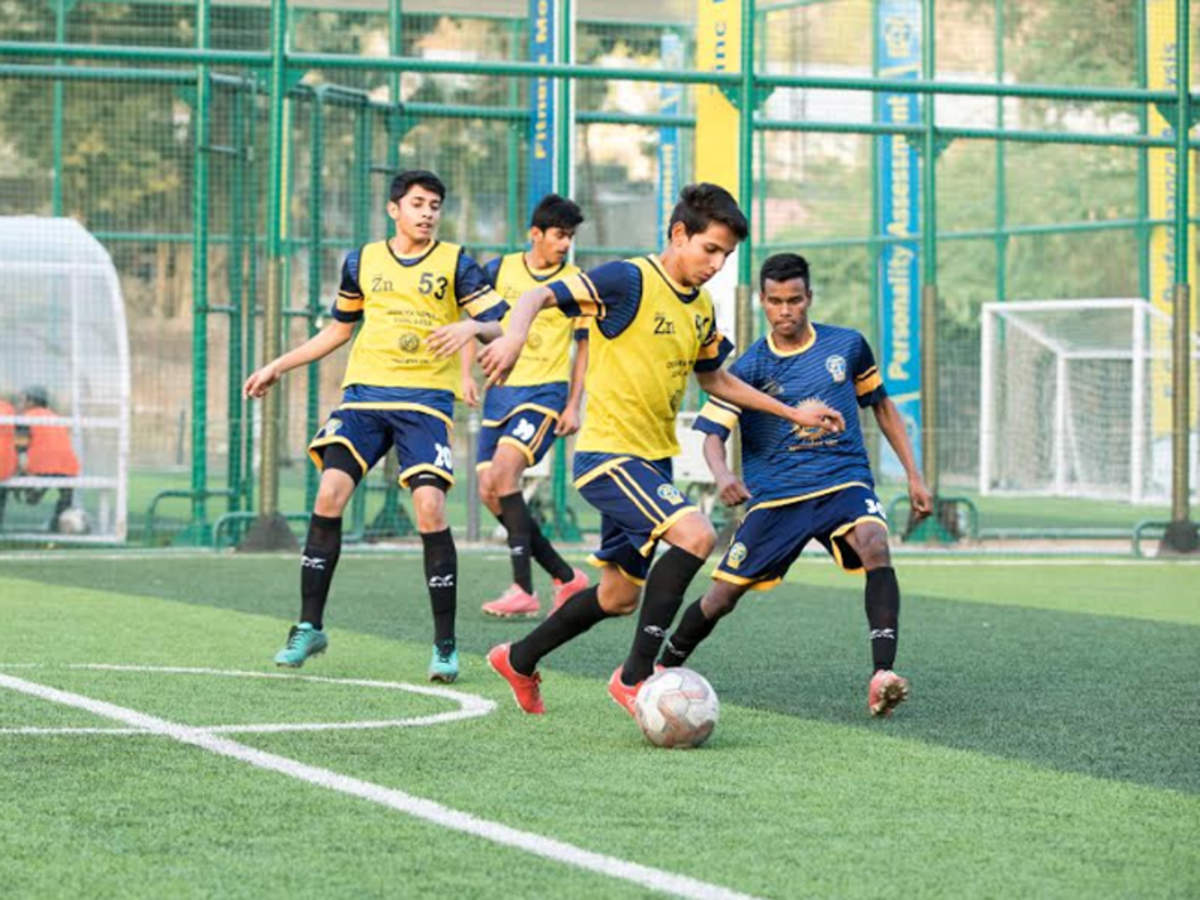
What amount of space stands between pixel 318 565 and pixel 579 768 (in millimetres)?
2894

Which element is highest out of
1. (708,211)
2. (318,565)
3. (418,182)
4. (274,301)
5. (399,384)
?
(274,301)

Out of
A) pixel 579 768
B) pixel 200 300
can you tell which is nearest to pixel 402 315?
pixel 579 768

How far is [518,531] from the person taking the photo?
37.9ft

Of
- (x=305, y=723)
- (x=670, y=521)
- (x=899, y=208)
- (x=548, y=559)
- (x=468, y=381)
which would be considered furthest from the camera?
(x=899, y=208)

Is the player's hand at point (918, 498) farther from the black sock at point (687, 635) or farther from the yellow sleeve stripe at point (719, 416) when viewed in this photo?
the black sock at point (687, 635)

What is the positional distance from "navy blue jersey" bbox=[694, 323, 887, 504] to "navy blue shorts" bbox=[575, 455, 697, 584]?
0.84 meters

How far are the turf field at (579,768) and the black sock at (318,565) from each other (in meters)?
0.25

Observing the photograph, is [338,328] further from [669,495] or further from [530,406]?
[530,406]

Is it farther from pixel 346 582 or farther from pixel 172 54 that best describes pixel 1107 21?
pixel 346 582

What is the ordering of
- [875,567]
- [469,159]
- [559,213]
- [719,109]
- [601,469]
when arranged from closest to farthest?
1. [601,469]
2. [875,567]
3. [559,213]
4. [719,109]
5. [469,159]

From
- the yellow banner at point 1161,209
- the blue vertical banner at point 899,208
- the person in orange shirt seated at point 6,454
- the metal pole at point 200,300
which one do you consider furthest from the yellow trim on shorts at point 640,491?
the blue vertical banner at point 899,208

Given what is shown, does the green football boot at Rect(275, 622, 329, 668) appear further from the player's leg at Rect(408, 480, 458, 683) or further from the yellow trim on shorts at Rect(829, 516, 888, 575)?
the yellow trim on shorts at Rect(829, 516, 888, 575)

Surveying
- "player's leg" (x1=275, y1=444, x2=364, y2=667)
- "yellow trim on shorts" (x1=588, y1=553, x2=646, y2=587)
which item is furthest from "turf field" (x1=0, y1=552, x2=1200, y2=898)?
"yellow trim on shorts" (x1=588, y1=553, x2=646, y2=587)

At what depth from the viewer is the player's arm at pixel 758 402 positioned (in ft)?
25.7
